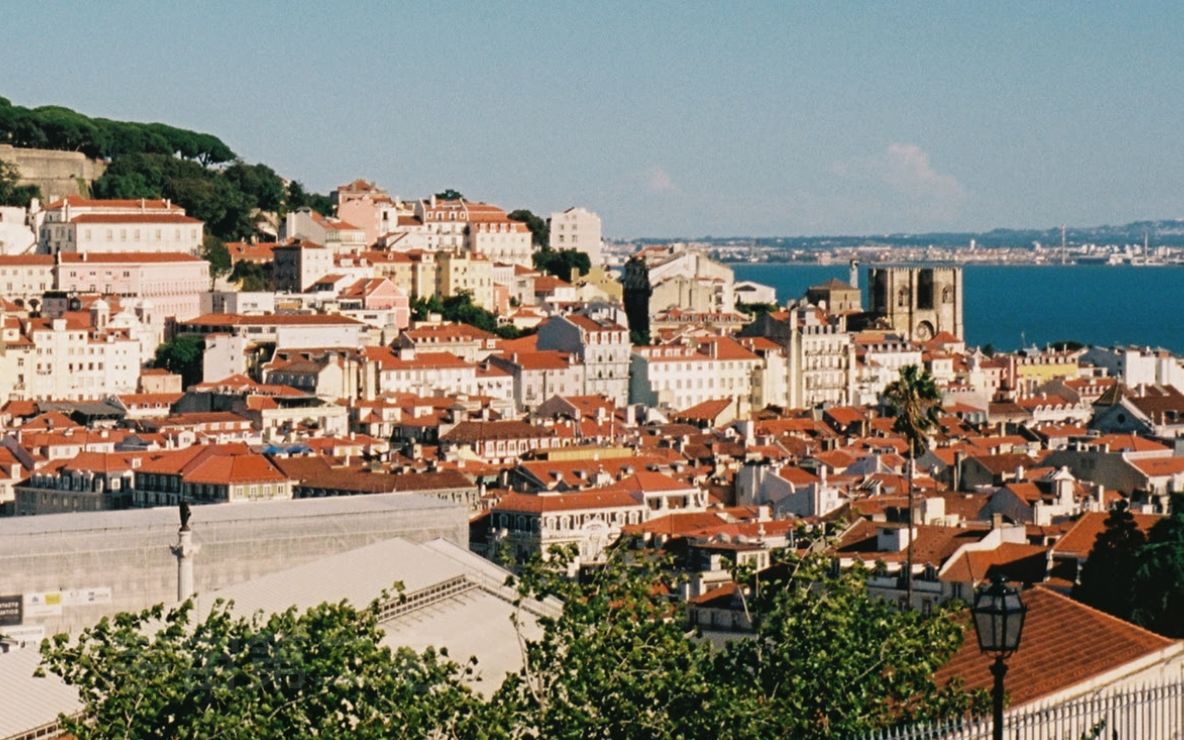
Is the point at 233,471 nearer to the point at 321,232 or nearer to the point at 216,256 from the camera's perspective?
the point at 216,256

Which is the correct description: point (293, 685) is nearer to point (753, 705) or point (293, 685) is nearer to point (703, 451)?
point (753, 705)

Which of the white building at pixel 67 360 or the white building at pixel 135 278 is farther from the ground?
the white building at pixel 135 278

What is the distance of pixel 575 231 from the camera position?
393 ft

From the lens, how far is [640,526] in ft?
177

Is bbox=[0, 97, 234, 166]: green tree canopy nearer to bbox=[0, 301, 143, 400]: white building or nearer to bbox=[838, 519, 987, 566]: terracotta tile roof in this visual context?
bbox=[0, 301, 143, 400]: white building

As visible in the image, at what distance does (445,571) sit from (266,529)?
9356 mm

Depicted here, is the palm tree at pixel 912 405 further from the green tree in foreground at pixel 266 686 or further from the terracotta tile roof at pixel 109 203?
the terracotta tile roof at pixel 109 203

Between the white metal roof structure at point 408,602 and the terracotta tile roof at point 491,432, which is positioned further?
the terracotta tile roof at point 491,432

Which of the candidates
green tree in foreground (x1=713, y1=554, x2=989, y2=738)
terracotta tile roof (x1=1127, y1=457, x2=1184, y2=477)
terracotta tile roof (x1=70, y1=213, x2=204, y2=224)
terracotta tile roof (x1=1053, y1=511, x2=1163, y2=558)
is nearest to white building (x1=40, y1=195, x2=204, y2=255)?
terracotta tile roof (x1=70, y1=213, x2=204, y2=224)

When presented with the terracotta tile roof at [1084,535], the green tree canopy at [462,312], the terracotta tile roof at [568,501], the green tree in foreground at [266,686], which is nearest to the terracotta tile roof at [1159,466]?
the terracotta tile roof at [568,501]

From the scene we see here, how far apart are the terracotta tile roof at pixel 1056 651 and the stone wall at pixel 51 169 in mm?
77012

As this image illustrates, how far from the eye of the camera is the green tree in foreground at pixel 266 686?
18406 mm

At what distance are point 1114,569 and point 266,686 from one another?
18.6m

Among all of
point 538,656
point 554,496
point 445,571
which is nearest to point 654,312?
point 554,496
